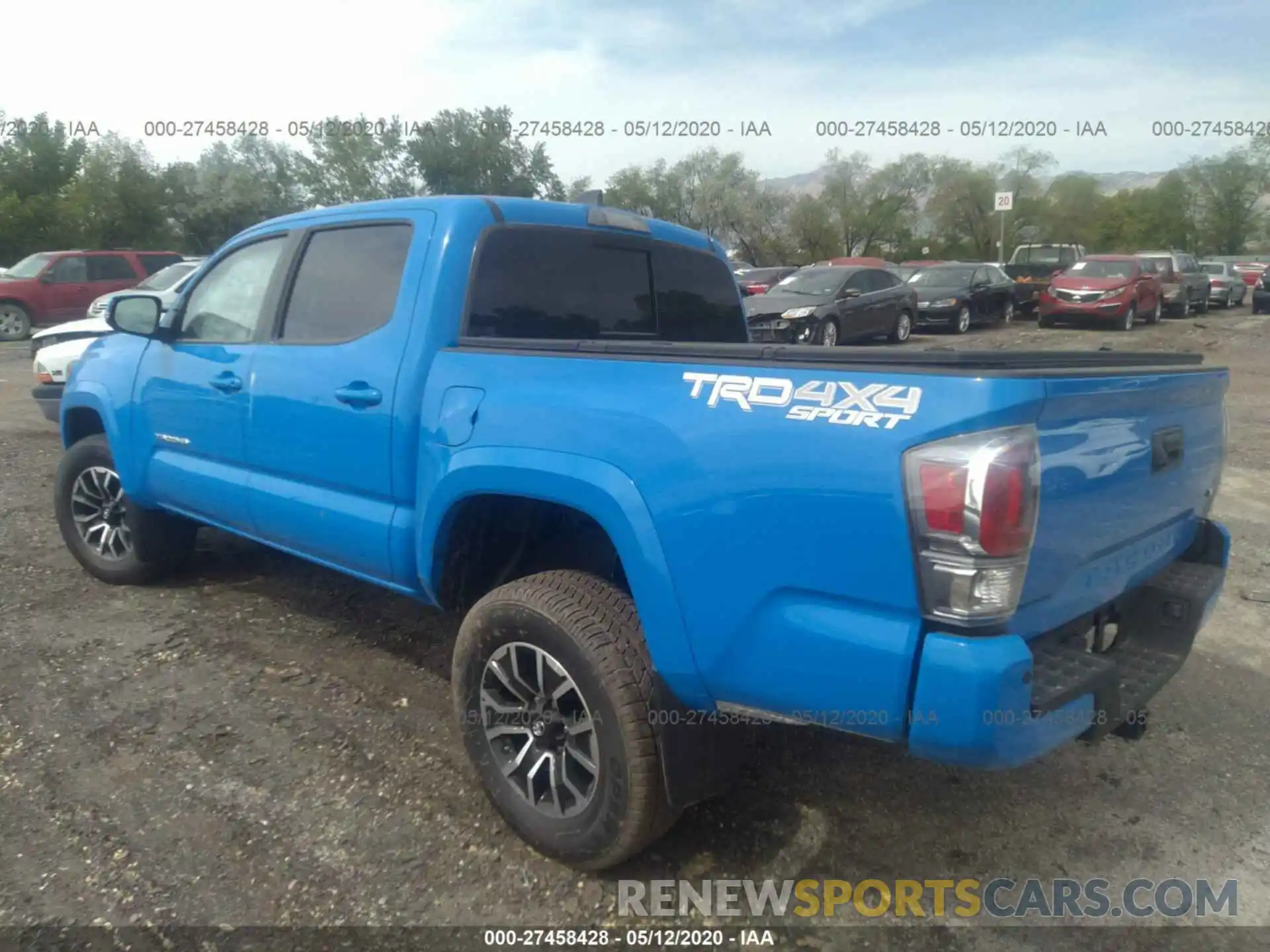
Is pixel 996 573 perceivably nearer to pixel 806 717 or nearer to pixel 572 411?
pixel 806 717

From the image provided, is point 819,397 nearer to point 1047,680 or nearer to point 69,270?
point 1047,680

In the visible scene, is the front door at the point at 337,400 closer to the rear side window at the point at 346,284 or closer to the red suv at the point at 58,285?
the rear side window at the point at 346,284

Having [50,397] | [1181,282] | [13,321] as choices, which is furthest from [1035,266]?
[50,397]

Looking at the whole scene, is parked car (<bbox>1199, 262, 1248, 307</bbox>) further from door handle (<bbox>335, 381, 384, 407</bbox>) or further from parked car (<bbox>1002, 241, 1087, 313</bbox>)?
door handle (<bbox>335, 381, 384, 407</bbox>)

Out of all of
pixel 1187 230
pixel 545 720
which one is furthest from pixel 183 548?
pixel 1187 230

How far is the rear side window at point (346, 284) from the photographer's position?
133 inches

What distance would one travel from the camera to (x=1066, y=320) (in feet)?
68.0

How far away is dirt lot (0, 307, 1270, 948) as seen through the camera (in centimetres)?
267

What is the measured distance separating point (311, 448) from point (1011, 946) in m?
2.68

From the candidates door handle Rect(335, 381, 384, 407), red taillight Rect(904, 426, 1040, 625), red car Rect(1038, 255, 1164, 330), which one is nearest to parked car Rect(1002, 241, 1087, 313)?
red car Rect(1038, 255, 1164, 330)

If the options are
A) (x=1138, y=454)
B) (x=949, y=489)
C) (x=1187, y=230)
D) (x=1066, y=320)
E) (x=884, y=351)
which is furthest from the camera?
(x=1187, y=230)

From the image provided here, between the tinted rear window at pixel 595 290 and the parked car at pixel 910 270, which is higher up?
the tinted rear window at pixel 595 290

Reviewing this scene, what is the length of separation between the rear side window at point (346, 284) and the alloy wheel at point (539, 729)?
128cm

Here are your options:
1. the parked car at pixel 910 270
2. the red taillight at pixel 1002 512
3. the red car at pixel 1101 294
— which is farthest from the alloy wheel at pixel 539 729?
the red car at pixel 1101 294
